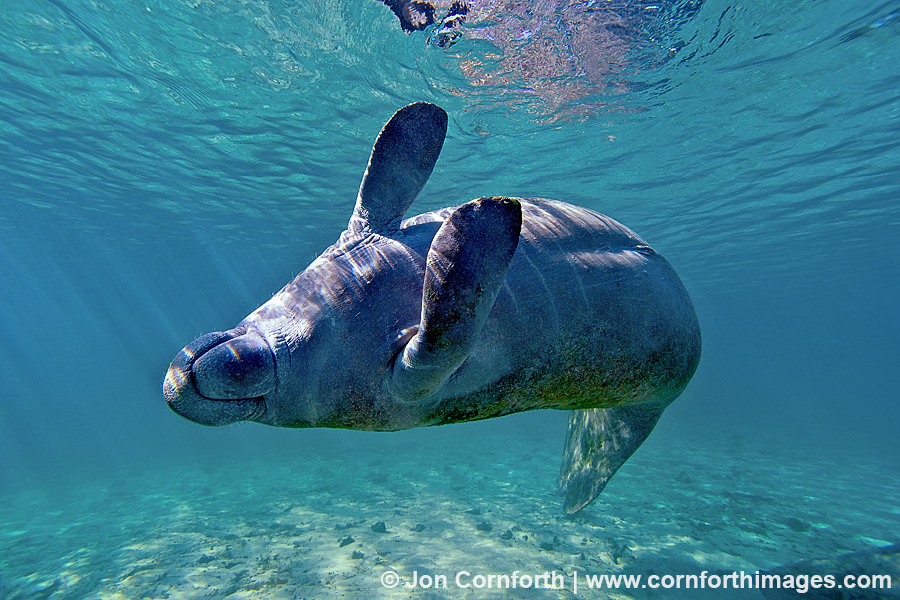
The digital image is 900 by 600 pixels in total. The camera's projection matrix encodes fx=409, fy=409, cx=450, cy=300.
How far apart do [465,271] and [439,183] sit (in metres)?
16.2

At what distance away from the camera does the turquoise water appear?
7996mm

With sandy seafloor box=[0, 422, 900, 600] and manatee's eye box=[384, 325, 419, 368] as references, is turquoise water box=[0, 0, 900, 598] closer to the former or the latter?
sandy seafloor box=[0, 422, 900, 600]

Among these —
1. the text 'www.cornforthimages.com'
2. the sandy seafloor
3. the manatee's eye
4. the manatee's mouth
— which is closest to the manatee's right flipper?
the manatee's eye

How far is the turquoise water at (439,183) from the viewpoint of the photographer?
800 centimetres

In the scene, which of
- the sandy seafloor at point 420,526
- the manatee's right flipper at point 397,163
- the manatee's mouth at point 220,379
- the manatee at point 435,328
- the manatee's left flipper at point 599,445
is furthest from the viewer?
the sandy seafloor at point 420,526

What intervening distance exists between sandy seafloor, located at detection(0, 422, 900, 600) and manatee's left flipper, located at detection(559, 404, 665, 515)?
339 centimetres

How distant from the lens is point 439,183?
55.2ft

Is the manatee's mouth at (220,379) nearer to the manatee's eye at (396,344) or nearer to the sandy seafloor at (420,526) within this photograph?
the manatee's eye at (396,344)

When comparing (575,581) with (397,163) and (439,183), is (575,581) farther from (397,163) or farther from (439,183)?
(439,183)

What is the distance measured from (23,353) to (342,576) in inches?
5480

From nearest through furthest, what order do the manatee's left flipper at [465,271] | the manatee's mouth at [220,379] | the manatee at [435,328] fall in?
the manatee's left flipper at [465,271] < the manatee at [435,328] < the manatee's mouth at [220,379]

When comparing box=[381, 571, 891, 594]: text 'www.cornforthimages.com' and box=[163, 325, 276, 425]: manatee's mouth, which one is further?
box=[381, 571, 891, 594]: text 'www.cornforthimages.com'

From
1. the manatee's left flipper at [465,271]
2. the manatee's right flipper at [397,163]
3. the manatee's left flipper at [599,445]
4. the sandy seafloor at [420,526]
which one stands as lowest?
the sandy seafloor at [420,526]

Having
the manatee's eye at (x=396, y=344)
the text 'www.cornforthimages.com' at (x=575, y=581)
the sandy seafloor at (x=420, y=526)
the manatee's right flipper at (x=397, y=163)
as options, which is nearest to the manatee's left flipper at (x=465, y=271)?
the manatee's eye at (x=396, y=344)
